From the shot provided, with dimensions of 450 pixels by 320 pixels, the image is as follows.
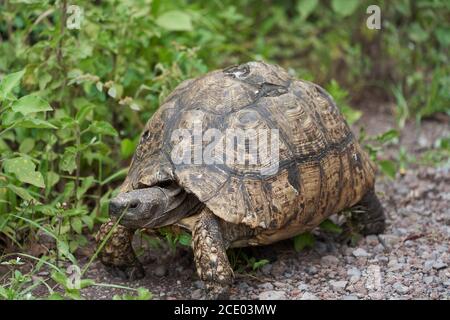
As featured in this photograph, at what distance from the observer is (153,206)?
4320 mm

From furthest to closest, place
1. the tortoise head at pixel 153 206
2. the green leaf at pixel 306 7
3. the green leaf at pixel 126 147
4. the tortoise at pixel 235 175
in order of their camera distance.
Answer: the green leaf at pixel 306 7 < the green leaf at pixel 126 147 < the tortoise at pixel 235 175 < the tortoise head at pixel 153 206

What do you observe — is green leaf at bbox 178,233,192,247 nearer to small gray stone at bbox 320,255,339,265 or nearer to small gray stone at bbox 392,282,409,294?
small gray stone at bbox 320,255,339,265

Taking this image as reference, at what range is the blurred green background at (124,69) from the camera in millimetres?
4953

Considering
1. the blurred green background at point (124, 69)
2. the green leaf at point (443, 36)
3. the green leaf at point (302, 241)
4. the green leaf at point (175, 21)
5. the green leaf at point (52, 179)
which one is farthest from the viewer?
the green leaf at point (443, 36)

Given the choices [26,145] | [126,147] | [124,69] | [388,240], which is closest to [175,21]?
[124,69]

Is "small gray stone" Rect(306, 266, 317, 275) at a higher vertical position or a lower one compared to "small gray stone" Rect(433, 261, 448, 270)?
lower

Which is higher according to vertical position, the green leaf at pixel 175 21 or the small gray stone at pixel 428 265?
the green leaf at pixel 175 21

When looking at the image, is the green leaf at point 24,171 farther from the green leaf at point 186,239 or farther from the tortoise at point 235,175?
the green leaf at point 186,239

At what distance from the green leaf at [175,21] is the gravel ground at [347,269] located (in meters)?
2.31

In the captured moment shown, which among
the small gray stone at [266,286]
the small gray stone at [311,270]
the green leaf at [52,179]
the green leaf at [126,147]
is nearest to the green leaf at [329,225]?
the small gray stone at [311,270]

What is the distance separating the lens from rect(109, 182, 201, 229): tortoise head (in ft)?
13.8

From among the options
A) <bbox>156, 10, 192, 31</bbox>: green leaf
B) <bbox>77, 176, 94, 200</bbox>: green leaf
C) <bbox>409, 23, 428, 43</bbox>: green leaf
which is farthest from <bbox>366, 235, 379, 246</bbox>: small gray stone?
<bbox>409, 23, 428, 43</bbox>: green leaf

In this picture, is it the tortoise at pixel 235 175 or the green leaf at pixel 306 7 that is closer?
the tortoise at pixel 235 175
